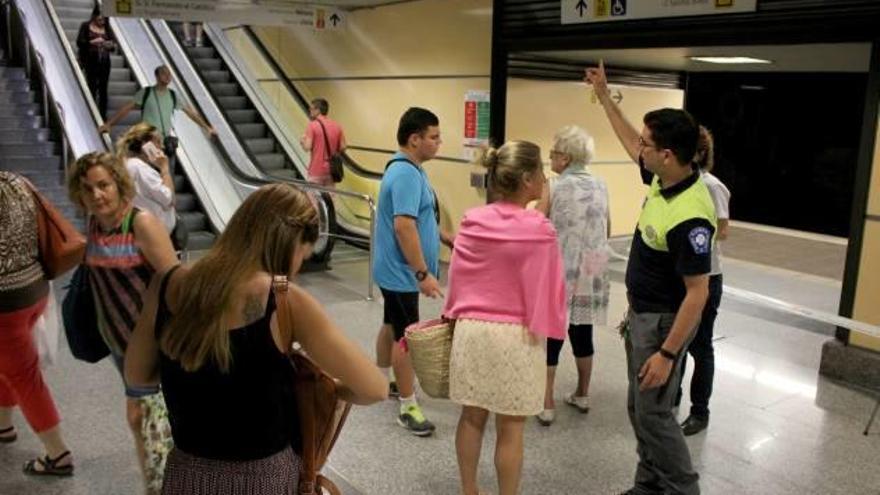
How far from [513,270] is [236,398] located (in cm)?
114

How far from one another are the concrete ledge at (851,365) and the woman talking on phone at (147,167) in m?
4.02

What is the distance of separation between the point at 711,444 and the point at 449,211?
4348mm

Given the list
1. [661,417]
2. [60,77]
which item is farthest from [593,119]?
[60,77]

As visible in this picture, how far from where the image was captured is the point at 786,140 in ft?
31.6

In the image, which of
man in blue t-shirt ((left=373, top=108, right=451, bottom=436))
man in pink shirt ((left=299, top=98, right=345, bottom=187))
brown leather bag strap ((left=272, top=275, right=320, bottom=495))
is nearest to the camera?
brown leather bag strap ((left=272, top=275, right=320, bottom=495))

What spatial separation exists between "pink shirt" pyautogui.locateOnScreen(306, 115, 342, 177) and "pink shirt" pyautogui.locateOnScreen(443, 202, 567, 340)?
561cm

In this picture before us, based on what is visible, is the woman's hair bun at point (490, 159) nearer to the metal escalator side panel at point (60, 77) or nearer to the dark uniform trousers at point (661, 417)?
the dark uniform trousers at point (661, 417)

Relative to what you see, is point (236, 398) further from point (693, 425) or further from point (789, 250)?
point (789, 250)

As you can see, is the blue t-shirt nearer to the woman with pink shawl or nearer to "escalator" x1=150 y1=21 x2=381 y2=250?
the woman with pink shawl

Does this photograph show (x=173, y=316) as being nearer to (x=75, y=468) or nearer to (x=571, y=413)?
(x=75, y=468)

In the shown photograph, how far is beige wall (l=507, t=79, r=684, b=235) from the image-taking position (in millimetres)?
6691

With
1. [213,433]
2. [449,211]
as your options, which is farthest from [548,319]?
[449,211]

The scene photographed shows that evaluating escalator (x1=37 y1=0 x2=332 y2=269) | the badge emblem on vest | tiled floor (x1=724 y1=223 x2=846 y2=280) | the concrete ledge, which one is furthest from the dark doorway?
the badge emblem on vest

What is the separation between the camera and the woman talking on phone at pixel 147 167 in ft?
13.6
